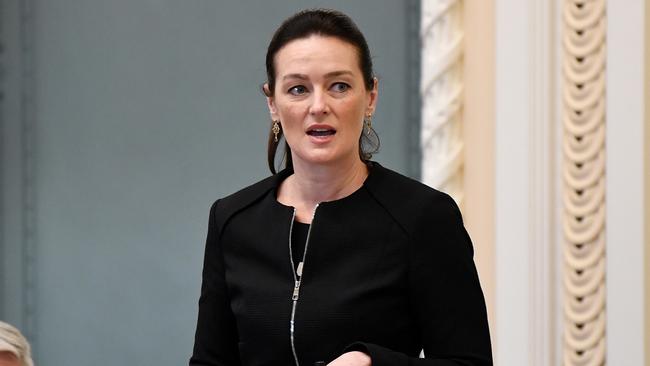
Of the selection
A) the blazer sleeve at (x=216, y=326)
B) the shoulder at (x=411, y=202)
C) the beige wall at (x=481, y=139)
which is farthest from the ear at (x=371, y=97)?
the beige wall at (x=481, y=139)

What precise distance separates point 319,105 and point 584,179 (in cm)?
141

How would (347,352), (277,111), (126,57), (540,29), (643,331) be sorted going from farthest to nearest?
(126,57), (540,29), (643,331), (277,111), (347,352)

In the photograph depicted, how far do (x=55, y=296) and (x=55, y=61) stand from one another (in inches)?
30.0

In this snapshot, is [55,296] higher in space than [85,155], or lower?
lower

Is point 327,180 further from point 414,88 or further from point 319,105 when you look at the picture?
point 414,88

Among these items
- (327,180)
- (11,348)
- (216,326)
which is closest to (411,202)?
(327,180)

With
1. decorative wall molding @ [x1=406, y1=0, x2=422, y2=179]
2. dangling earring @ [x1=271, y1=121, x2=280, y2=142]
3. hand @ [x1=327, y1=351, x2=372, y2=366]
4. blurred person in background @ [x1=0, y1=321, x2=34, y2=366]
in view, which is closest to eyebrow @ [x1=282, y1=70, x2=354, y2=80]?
dangling earring @ [x1=271, y1=121, x2=280, y2=142]

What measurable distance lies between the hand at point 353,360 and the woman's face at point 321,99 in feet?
1.03

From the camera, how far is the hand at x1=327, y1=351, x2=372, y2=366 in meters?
1.84

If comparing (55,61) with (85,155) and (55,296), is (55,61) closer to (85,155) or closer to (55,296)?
(85,155)

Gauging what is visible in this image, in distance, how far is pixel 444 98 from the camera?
3.52 m

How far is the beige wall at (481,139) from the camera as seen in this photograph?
134 inches

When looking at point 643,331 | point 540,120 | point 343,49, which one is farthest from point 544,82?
point 343,49

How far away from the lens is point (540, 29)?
3.28 m
